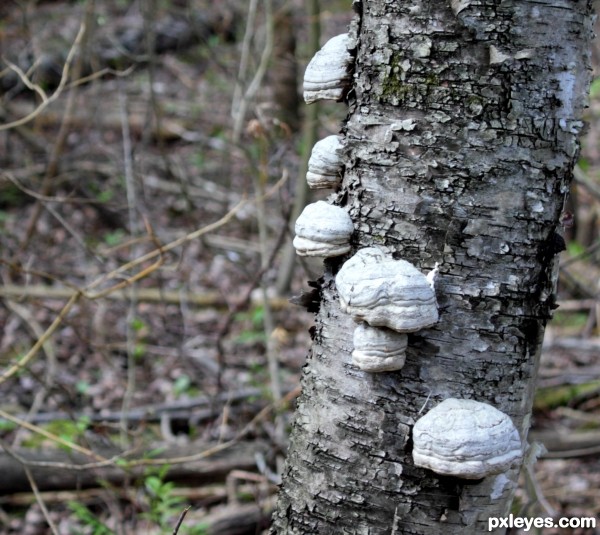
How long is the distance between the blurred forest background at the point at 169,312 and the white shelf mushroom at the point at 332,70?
1.96 ft

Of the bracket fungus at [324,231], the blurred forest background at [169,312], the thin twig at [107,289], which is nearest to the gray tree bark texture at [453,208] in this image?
the bracket fungus at [324,231]

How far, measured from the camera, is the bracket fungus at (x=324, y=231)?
1488 mm

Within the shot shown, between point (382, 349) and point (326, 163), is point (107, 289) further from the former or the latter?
point (382, 349)

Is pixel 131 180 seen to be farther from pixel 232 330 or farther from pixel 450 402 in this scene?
pixel 450 402

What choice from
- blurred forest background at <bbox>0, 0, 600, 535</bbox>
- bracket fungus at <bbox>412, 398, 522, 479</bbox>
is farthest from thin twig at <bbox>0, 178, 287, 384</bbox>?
bracket fungus at <bbox>412, 398, 522, 479</bbox>

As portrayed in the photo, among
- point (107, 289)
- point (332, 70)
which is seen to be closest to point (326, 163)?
point (332, 70)

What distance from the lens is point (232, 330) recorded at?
601 centimetres

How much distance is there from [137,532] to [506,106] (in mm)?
3102

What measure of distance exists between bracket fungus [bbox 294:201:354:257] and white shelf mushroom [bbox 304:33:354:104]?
0.30 m

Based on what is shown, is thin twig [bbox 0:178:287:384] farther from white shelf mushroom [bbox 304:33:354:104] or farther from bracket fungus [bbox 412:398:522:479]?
bracket fungus [bbox 412:398:522:479]

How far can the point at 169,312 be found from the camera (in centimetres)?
617

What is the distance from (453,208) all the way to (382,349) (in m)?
0.35

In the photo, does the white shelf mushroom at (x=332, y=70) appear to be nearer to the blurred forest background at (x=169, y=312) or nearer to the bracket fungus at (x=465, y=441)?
the blurred forest background at (x=169, y=312)

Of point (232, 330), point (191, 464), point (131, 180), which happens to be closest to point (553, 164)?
point (191, 464)
